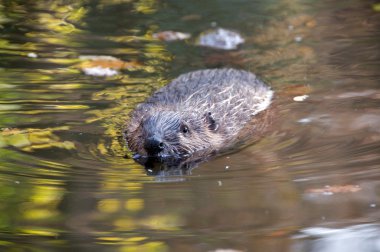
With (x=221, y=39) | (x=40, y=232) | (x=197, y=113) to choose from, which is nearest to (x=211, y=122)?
(x=197, y=113)

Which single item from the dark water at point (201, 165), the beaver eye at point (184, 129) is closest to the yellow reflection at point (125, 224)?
the dark water at point (201, 165)

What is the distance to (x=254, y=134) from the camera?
246 inches

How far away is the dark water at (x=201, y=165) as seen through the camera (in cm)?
411

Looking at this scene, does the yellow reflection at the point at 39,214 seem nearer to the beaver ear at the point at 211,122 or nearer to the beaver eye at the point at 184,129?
the beaver eye at the point at 184,129

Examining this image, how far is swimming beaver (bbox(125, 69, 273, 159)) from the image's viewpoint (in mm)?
5816

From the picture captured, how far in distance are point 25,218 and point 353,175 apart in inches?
77.7

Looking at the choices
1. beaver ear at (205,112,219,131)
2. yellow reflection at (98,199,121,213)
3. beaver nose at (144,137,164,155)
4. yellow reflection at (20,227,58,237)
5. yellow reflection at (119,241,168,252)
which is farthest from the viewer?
beaver ear at (205,112,219,131)

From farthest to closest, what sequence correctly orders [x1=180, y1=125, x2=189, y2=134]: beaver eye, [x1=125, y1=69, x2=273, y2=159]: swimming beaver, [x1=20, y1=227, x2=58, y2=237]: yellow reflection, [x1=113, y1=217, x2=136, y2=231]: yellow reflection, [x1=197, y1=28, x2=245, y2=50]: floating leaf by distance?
[x1=197, y1=28, x2=245, y2=50]: floating leaf
[x1=180, y1=125, x2=189, y2=134]: beaver eye
[x1=125, y1=69, x2=273, y2=159]: swimming beaver
[x1=113, y1=217, x2=136, y2=231]: yellow reflection
[x1=20, y1=227, x2=58, y2=237]: yellow reflection

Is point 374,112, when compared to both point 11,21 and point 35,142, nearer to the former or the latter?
point 35,142

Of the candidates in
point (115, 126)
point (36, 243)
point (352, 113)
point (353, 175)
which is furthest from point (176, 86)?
point (36, 243)

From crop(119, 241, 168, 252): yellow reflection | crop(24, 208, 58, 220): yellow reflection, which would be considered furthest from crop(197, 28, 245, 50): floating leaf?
crop(119, 241, 168, 252): yellow reflection

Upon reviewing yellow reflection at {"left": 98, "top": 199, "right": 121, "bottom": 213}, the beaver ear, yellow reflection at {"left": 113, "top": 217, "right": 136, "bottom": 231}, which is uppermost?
yellow reflection at {"left": 113, "top": 217, "right": 136, "bottom": 231}

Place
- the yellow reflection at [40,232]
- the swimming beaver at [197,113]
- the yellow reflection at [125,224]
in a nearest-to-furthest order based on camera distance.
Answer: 1. the yellow reflection at [40,232]
2. the yellow reflection at [125,224]
3. the swimming beaver at [197,113]

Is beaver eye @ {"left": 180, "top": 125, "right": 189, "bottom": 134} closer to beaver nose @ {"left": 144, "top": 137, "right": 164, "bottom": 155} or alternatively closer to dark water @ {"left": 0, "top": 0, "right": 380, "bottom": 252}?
beaver nose @ {"left": 144, "top": 137, "right": 164, "bottom": 155}
